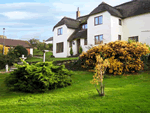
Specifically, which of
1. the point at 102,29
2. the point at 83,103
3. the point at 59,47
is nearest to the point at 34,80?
the point at 83,103

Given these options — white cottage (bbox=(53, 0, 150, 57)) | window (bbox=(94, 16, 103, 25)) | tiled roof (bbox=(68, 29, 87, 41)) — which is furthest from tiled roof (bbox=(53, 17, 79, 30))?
window (bbox=(94, 16, 103, 25))

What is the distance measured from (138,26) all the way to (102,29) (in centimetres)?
461

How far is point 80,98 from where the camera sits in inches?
198

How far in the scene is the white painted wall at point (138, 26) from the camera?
1727 cm

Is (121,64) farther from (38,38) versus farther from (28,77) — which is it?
(38,38)

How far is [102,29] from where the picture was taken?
752 inches

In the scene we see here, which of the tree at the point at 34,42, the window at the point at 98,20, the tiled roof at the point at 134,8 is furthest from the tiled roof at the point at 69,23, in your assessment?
the tree at the point at 34,42

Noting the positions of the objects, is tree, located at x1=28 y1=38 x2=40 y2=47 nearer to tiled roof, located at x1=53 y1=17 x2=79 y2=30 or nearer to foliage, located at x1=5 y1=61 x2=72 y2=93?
tiled roof, located at x1=53 y1=17 x2=79 y2=30

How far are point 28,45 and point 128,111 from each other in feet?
128

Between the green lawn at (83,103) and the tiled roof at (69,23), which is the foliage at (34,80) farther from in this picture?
the tiled roof at (69,23)

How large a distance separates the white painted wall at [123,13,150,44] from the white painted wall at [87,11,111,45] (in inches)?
109

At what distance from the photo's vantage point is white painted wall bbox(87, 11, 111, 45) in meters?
18.4

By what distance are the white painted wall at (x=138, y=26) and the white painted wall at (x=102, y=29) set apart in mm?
2770

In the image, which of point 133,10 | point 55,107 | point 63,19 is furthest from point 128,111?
point 63,19
